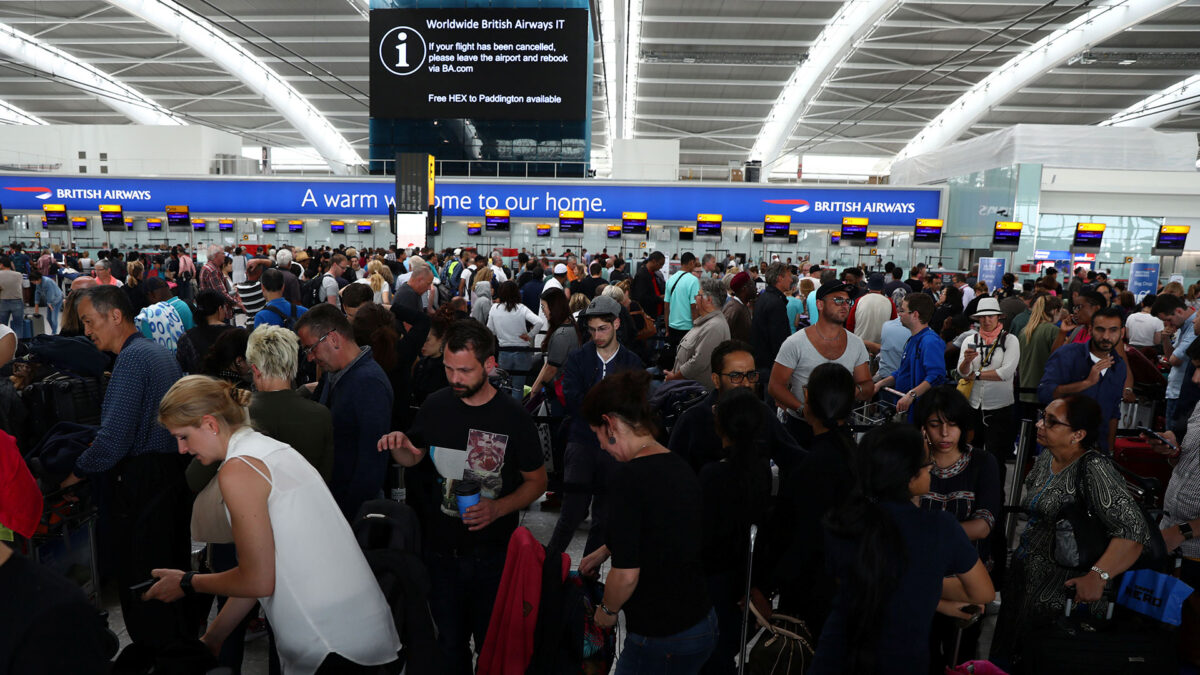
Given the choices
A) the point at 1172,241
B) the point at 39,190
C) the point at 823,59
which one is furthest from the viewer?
the point at 823,59

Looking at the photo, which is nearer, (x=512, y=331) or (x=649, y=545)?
(x=649, y=545)

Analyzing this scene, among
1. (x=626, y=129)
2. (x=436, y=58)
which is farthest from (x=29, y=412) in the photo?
(x=626, y=129)

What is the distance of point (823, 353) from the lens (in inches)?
173

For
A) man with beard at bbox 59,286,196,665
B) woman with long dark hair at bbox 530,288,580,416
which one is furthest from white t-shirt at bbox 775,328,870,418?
man with beard at bbox 59,286,196,665

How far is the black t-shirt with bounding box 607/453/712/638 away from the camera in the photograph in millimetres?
2156

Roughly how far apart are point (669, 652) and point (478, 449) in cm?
99

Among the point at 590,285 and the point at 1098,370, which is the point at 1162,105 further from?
the point at 1098,370

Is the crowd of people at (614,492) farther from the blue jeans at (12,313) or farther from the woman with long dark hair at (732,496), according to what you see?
the blue jeans at (12,313)

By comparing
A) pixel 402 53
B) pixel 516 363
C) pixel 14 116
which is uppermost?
pixel 14 116

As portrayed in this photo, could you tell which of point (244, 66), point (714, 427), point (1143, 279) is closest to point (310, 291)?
point (714, 427)

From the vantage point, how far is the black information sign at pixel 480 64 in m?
20.3

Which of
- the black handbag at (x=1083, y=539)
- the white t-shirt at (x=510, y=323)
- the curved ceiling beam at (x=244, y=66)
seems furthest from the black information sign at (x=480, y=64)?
the black handbag at (x=1083, y=539)

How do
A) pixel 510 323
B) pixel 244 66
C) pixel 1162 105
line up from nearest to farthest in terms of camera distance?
pixel 510 323 < pixel 244 66 < pixel 1162 105

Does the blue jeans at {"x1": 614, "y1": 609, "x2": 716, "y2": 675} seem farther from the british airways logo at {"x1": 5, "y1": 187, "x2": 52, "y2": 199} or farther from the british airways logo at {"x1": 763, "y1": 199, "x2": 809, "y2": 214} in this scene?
the british airways logo at {"x1": 5, "y1": 187, "x2": 52, "y2": 199}
